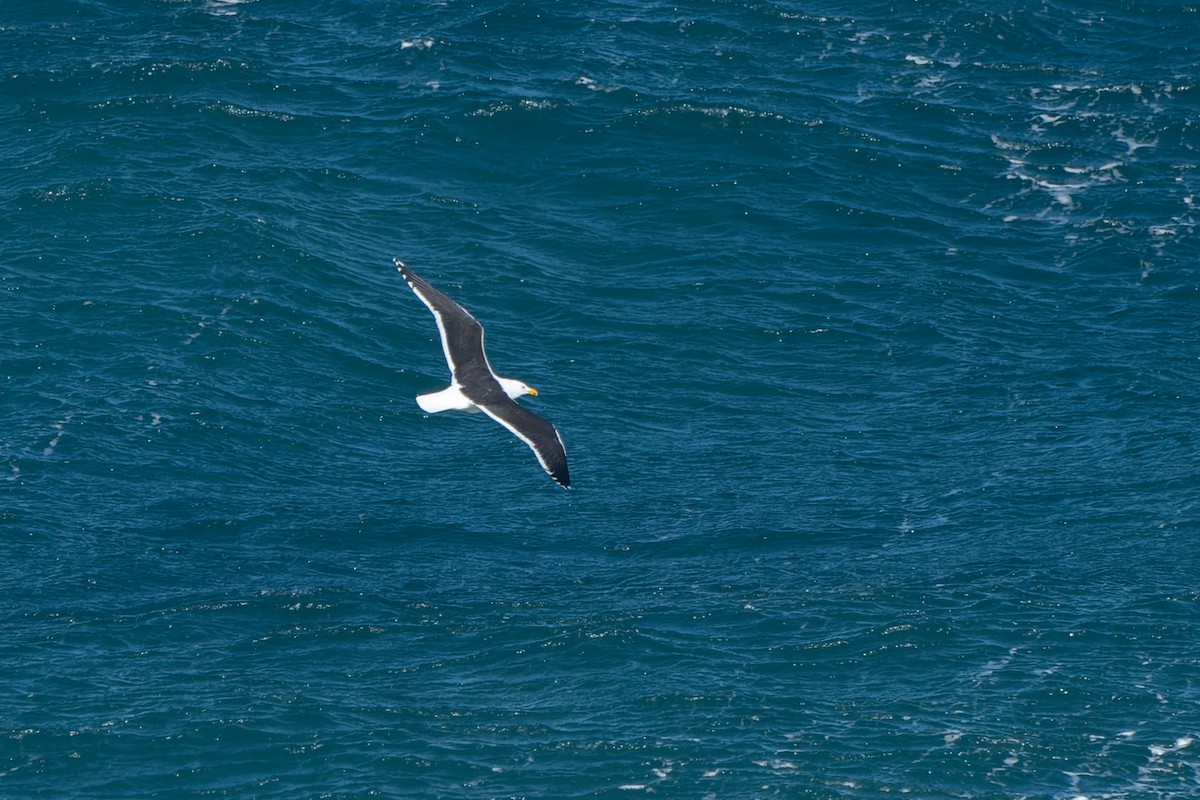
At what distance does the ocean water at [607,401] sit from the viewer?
47406 mm

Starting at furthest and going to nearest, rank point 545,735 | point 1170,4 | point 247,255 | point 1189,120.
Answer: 1. point 1170,4
2. point 1189,120
3. point 247,255
4. point 545,735

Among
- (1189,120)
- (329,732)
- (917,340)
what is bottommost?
(329,732)

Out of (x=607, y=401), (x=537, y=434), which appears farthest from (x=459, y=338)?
(x=607, y=401)

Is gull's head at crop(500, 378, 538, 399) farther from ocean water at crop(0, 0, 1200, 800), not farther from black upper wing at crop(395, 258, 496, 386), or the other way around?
ocean water at crop(0, 0, 1200, 800)

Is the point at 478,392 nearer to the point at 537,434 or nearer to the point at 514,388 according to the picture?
the point at 514,388

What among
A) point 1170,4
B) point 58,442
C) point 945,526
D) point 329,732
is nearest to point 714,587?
point 945,526

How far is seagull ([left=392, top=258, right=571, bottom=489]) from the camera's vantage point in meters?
43.4

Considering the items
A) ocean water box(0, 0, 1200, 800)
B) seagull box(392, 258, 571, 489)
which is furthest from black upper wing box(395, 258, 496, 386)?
ocean water box(0, 0, 1200, 800)

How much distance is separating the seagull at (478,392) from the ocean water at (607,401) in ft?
26.4

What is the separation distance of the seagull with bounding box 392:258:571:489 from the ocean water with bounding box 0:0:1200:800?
8.06 m

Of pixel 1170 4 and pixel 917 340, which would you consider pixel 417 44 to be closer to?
pixel 917 340

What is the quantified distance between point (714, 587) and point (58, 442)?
863 inches

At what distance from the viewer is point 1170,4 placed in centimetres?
8731

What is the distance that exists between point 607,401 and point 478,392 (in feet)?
54.6
